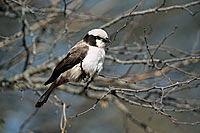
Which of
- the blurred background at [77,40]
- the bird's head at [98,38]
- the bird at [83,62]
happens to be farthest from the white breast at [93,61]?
the blurred background at [77,40]

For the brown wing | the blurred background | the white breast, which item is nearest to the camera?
the white breast

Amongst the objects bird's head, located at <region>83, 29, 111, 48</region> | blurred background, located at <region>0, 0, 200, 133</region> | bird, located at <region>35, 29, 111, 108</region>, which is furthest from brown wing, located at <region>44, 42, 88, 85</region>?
blurred background, located at <region>0, 0, 200, 133</region>

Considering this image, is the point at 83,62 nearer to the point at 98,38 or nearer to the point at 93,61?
the point at 93,61

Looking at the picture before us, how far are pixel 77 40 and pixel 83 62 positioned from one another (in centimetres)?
123

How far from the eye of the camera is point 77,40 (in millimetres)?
4734

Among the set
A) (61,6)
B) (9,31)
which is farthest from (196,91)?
(9,31)

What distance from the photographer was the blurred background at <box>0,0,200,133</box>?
12.5 feet

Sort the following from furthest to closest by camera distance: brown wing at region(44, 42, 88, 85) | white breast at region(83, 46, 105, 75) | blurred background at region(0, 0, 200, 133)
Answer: blurred background at region(0, 0, 200, 133), brown wing at region(44, 42, 88, 85), white breast at region(83, 46, 105, 75)

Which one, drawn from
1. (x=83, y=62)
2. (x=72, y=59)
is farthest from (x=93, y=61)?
(x=72, y=59)

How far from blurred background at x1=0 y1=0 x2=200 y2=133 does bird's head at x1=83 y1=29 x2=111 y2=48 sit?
245 mm

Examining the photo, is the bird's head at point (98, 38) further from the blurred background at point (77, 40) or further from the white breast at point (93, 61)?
the blurred background at point (77, 40)

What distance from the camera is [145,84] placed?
13.6ft

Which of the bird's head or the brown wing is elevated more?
the bird's head

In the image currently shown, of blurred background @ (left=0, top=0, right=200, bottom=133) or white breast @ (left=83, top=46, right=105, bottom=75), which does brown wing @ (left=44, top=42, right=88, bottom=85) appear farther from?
blurred background @ (left=0, top=0, right=200, bottom=133)
